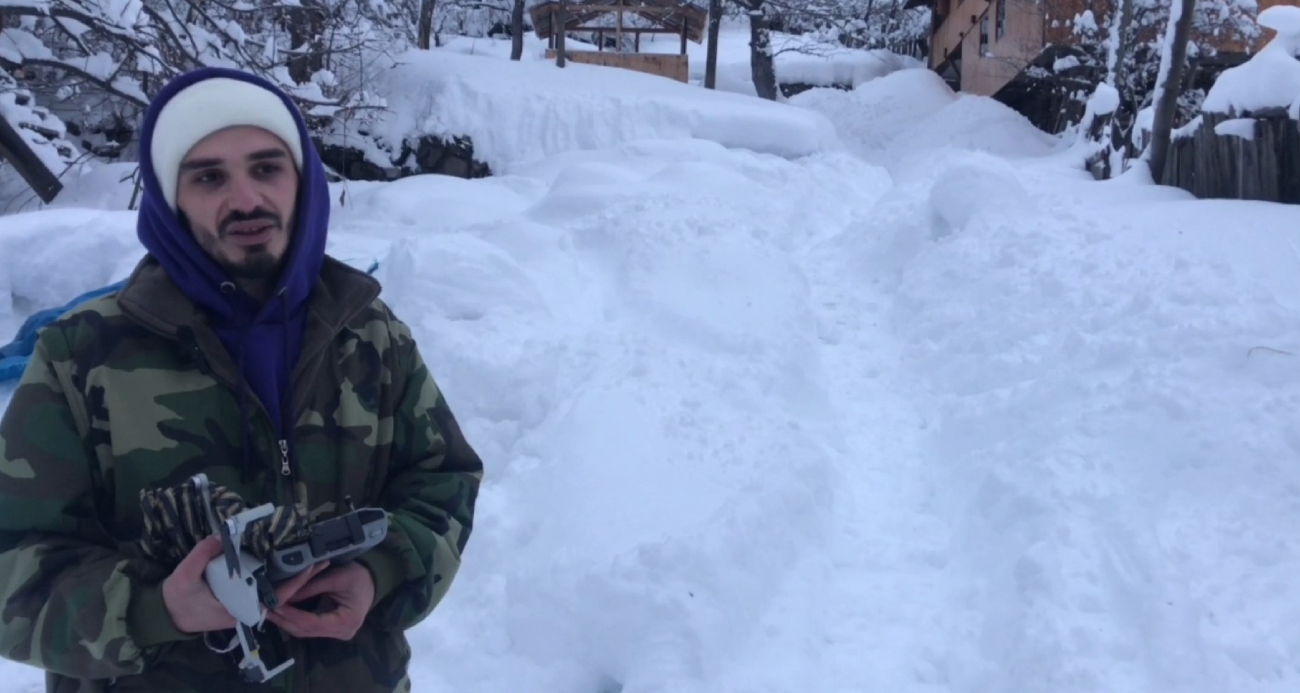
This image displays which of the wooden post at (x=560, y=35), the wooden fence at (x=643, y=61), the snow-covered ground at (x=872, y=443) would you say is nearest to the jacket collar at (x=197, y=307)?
the snow-covered ground at (x=872, y=443)

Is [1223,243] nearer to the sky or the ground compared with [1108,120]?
nearer to the ground

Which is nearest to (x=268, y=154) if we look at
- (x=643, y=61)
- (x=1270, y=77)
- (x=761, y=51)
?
(x=1270, y=77)

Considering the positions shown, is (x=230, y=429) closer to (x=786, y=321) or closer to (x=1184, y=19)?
(x=786, y=321)

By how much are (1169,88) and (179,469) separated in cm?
1070

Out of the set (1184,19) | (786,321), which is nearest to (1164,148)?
(1184,19)

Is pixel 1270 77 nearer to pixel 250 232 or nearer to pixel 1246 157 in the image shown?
pixel 1246 157

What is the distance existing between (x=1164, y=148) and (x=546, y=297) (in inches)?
272

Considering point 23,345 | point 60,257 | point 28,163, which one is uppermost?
point 28,163

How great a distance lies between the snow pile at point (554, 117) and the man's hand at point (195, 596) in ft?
44.0

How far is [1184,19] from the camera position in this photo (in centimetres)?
966

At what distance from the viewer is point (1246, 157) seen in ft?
26.3

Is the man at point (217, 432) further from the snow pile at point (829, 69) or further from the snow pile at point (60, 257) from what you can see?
the snow pile at point (829, 69)

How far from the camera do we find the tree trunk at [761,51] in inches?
805

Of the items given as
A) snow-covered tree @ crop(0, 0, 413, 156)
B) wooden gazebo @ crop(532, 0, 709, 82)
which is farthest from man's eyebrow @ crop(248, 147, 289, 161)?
wooden gazebo @ crop(532, 0, 709, 82)
